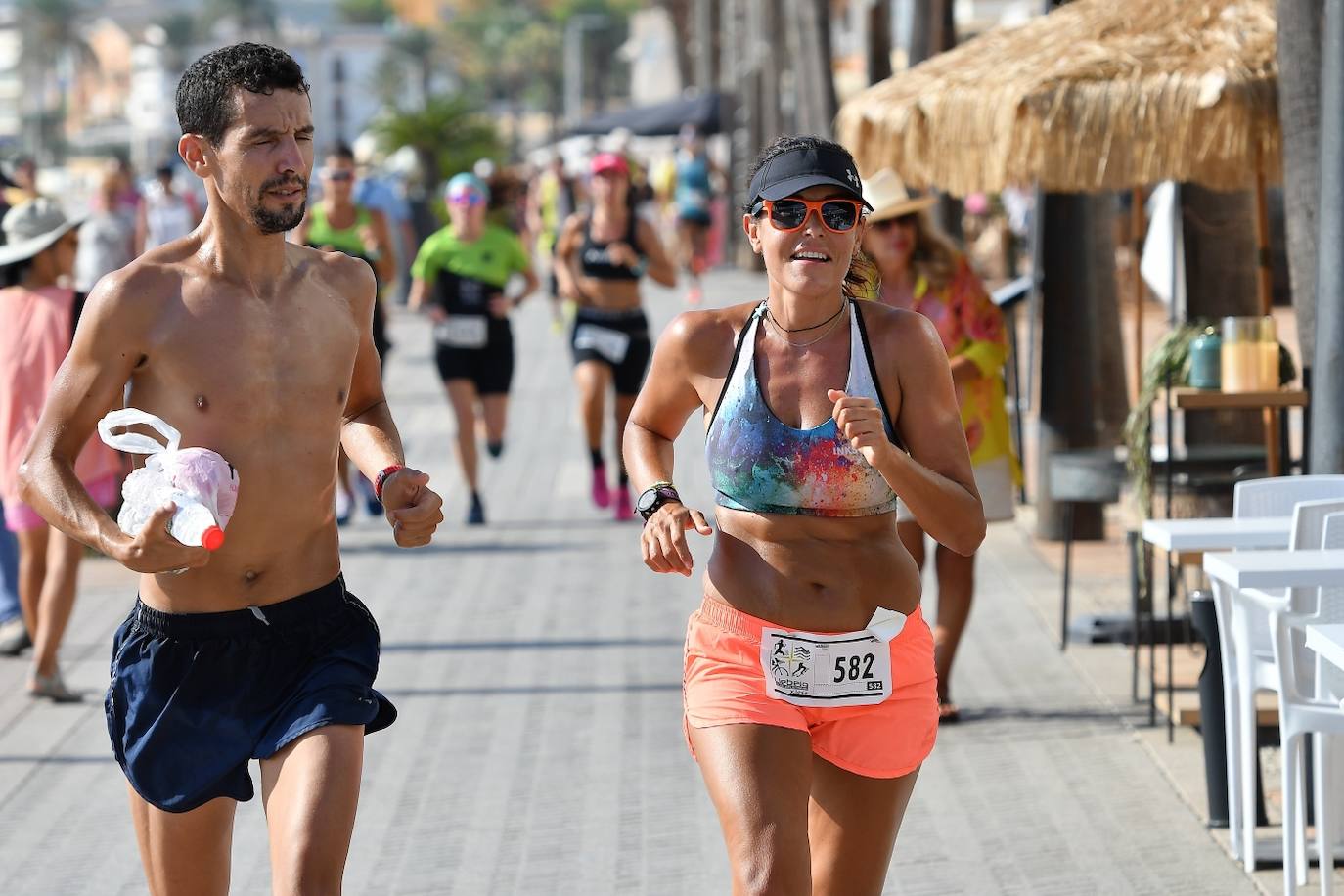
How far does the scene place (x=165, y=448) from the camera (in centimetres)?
370

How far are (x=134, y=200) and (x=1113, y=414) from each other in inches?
483

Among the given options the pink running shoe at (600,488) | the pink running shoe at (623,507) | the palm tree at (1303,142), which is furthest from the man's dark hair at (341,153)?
the palm tree at (1303,142)

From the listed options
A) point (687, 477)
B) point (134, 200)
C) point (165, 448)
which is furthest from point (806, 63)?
point (165, 448)

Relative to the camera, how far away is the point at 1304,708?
5.14 m

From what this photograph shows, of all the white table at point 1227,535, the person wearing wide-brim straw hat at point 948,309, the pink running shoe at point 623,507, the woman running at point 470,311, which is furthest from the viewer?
the pink running shoe at point 623,507

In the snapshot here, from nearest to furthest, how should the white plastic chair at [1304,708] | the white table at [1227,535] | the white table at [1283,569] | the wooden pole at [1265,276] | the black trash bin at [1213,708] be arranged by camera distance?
the white table at [1283,569] → the white plastic chair at [1304,708] → the white table at [1227,535] → the black trash bin at [1213,708] → the wooden pole at [1265,276]

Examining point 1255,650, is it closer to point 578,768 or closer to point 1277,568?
point 1277,568

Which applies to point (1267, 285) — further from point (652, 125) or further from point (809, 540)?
point (652, 125)

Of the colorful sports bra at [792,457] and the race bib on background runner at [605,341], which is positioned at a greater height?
the colorful sports bra at [792,457]

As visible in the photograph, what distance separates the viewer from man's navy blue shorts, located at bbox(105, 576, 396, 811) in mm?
3930

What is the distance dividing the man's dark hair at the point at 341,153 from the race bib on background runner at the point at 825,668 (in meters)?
9.17

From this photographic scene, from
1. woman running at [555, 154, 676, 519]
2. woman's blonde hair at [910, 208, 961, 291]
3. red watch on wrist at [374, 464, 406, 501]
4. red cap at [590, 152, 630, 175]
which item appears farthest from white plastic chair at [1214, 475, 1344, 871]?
red cap at [590, 152, 630, 175]

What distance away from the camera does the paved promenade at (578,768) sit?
5848 millimetres

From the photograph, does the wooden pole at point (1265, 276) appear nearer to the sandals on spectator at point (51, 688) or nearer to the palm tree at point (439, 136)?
the sandals on spectator at point (51, 688)
